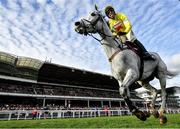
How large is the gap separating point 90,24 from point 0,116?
1985cm

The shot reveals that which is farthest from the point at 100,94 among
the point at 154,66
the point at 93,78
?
the point at 154,66

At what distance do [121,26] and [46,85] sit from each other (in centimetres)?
4528

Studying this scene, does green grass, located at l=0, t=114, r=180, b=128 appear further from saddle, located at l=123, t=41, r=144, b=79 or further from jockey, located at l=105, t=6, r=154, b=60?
jockey, located at l=105, t=6, r=154, b=60

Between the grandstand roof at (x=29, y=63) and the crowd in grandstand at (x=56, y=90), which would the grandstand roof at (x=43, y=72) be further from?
the crowd in grandstand at (x=56, y=90)

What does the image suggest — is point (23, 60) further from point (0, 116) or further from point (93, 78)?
point (0, 116)

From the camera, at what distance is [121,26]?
6121 mm

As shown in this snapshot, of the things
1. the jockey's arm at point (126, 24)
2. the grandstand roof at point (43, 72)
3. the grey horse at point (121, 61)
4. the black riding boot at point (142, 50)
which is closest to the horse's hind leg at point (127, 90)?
the grey horse at point (121, 61)

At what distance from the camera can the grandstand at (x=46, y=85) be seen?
42.7 m

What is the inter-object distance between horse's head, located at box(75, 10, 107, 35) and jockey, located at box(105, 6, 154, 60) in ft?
1.43

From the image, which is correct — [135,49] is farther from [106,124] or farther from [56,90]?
[56,90]

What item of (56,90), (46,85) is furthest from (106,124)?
(46,85)

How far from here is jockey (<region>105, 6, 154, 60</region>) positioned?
19.9ft

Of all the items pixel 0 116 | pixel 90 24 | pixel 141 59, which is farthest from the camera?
pixel 0 116

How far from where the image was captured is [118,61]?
5.29 m
